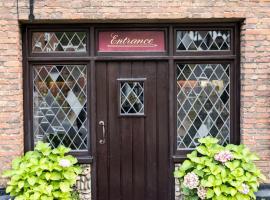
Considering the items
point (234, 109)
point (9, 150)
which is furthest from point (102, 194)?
point (234, 109)

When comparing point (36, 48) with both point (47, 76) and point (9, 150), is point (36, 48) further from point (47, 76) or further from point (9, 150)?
point (9, 150)

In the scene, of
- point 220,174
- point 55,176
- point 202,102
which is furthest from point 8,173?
point 202,102

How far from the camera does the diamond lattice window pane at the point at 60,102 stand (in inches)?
228

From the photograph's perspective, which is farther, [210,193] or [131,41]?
[131,41]

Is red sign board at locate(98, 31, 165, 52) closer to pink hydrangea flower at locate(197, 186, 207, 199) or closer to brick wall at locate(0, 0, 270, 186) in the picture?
brick wall at locate(0, 0, 270, 186)

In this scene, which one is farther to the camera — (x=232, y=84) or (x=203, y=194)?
(x=232, y=84)

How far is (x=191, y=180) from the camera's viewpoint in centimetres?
513

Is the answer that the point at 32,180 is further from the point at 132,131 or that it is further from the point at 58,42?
the point at 58,42

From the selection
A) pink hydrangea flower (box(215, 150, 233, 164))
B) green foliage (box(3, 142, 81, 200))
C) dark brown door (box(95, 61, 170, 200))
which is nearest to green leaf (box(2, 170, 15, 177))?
green foliage (box(3, 142, 81, 200))

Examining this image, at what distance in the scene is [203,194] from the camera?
5105mm

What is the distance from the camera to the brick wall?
5461 millimetres

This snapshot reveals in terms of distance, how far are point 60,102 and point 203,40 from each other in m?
2.13

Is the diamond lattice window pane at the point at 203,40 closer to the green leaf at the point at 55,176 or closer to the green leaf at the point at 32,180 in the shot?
the green leaf at the point at 55,176

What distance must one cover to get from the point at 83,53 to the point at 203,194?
2.41 m
